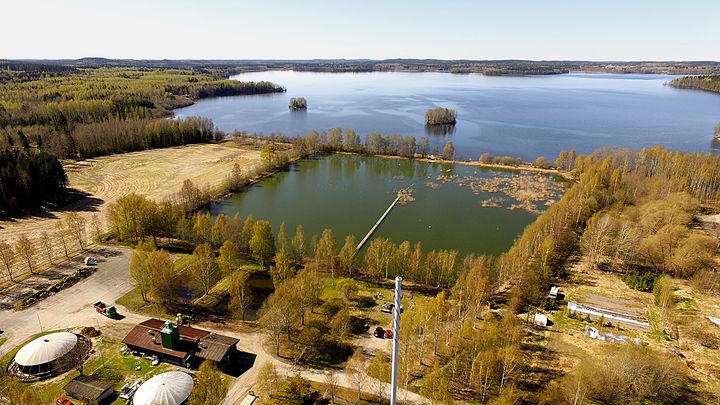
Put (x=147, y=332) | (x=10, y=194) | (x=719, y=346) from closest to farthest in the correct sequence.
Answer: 1. (x=147, y=332)
2. (x=719, y=346)
3. (x=10, y=194)

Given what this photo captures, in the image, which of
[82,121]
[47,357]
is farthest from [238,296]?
[82,121]

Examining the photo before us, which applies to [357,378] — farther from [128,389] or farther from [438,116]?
[438,116]

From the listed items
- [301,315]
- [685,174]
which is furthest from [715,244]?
[301,315]

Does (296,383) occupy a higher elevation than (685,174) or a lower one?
lower

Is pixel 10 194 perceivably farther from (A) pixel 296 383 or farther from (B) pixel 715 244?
(B) pixel 715 244

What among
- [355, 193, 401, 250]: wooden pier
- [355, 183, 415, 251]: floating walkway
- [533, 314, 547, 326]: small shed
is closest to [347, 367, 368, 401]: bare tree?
[355, 183, 415, 251]: floating walkway

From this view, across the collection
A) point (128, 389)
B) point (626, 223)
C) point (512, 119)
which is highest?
point (512, 119)

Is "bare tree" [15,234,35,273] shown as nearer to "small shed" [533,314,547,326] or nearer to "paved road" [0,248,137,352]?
"paved road" [0,248,137,352]

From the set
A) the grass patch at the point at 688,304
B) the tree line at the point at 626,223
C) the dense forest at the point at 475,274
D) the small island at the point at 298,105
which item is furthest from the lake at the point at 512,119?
the grass patch at the point at 688,304
